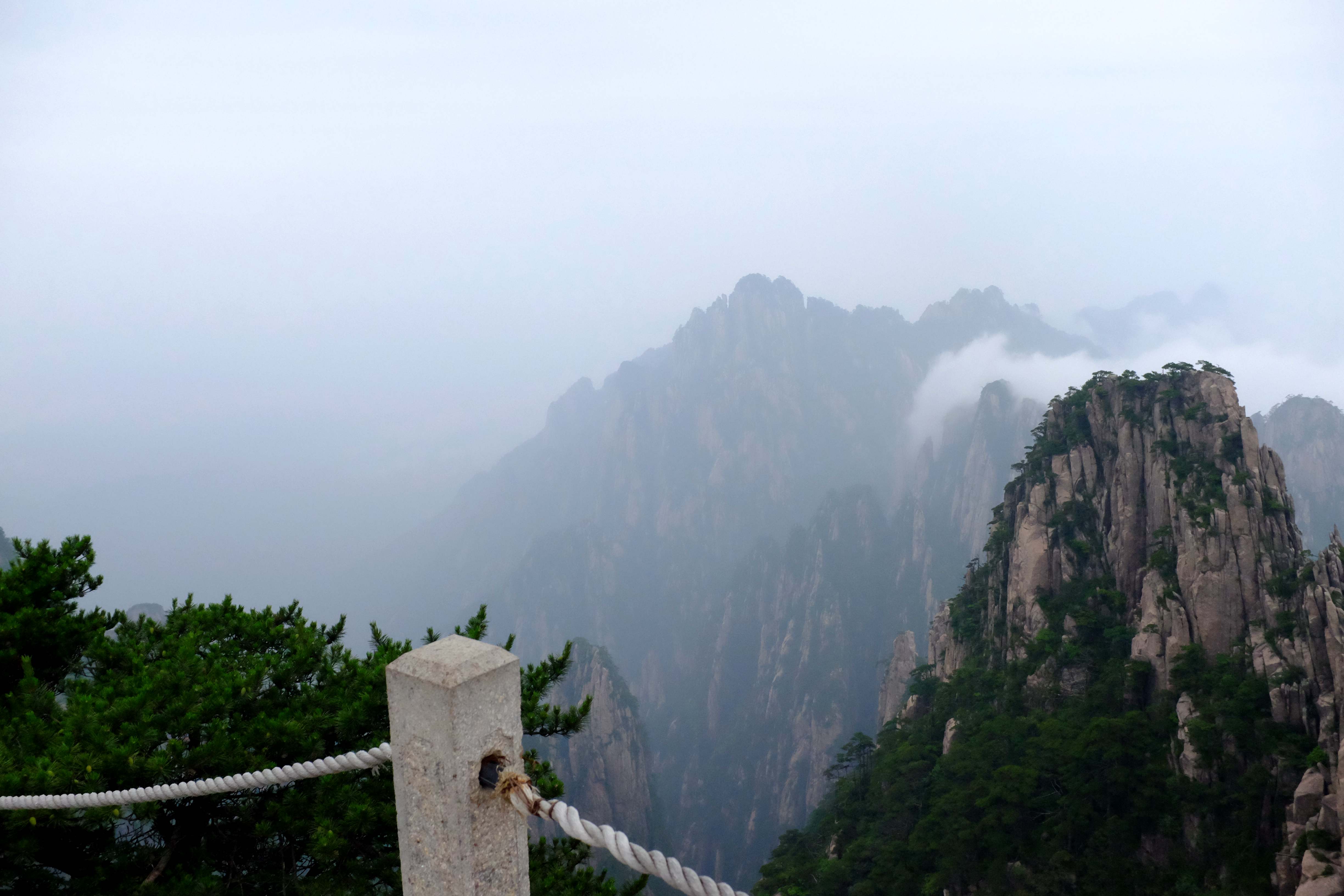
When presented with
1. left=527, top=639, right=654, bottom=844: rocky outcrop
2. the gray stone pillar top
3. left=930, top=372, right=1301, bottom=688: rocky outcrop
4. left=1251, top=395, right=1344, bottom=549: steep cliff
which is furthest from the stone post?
left=1251, top=395, right=1344, bottom=549: steep cliff

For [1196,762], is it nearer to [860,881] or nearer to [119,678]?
[860,881]

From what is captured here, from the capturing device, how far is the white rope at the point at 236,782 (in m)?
3.46

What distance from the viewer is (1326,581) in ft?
88.4

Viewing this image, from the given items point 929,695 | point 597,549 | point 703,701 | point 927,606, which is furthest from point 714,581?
point 929,695

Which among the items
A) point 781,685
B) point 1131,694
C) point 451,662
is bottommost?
point 1131,694

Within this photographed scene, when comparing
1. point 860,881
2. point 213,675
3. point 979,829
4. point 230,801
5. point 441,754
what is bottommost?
point 860,881

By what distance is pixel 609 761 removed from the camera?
96938 mm

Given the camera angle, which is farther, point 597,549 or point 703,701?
point 597,549

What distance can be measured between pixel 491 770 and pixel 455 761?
0.18 metres

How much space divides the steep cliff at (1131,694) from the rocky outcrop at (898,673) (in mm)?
30390

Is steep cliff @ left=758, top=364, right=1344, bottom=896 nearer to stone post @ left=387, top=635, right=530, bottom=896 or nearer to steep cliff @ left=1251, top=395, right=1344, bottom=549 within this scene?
stone post @ left=387, top=635, right=530, bottom=896

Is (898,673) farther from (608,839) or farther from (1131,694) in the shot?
(608,839)

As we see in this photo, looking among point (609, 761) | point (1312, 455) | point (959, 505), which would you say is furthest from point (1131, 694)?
point (959, 505)

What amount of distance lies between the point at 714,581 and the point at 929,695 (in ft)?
473
